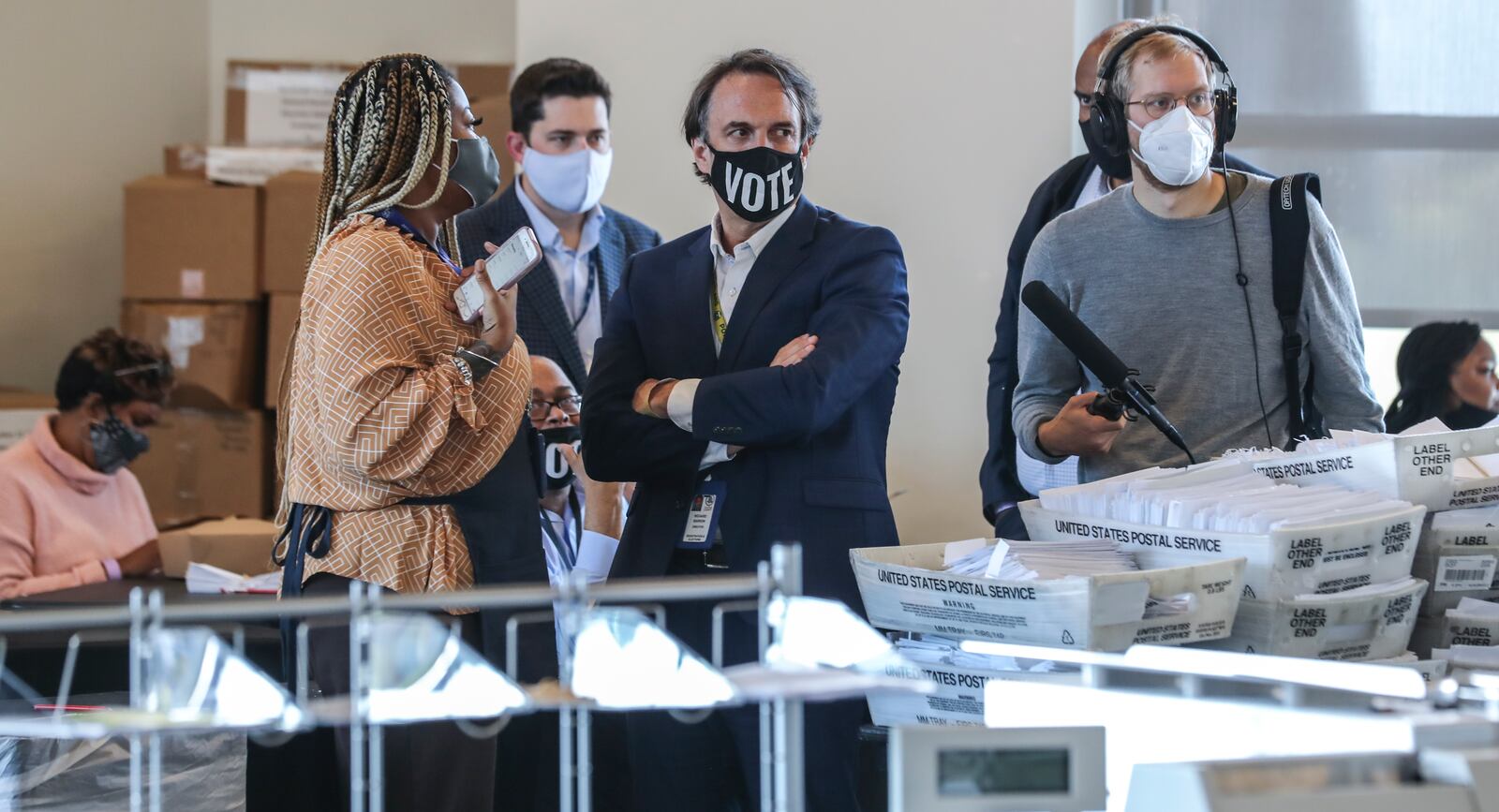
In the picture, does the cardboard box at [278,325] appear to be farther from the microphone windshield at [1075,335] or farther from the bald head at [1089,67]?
the microphone windshield at [1075,335]

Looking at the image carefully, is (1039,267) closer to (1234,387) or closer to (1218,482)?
(1234,387)

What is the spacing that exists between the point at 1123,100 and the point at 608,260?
1385mm

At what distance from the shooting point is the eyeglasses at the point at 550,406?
2736mm

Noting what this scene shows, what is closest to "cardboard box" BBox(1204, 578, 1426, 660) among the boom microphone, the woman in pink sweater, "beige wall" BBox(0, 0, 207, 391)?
the boom microphone

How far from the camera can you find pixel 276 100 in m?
5.37

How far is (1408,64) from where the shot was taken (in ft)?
12.6

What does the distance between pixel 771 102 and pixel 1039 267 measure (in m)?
0.47

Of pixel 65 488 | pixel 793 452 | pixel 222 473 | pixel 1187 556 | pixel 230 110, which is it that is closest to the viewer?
pixel 1187 556

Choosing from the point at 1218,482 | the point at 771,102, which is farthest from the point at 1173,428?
the point at 771,102

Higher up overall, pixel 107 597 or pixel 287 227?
pixel 287 227

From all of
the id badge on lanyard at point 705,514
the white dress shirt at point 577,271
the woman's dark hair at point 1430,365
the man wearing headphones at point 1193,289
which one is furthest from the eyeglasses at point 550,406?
the woman's dark hair at point 1430,365

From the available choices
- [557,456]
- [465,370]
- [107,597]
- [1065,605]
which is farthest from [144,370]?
[1065,605]

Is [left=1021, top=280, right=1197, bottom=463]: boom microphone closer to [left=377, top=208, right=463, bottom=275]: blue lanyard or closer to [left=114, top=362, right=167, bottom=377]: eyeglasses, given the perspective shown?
[left=377, top=208, right=463, bottom=275]: blue lanyard

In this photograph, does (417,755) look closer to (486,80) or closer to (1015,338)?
(1015,338)
